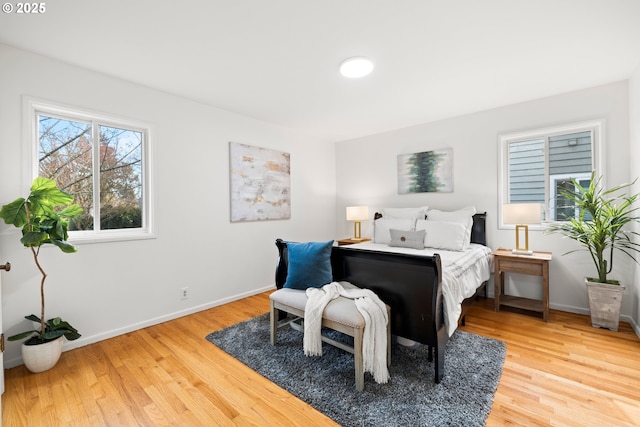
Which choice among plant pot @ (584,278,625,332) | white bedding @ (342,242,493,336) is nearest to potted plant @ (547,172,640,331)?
plant pot @ (584,278,625,332)

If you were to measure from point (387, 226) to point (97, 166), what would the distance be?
3.35 meters

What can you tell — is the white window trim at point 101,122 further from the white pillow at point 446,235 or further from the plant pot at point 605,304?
the plant pot at point 605,304

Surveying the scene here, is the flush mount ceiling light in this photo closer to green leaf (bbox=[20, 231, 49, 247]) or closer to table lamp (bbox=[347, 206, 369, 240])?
table lamp (bbox=[347, 206, 369, 240])

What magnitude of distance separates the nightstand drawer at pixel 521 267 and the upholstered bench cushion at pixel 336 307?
214 cm

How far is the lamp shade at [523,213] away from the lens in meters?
3.00

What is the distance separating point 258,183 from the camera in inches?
155

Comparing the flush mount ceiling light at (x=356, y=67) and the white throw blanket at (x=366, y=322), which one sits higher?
the flush mount ceiling light at (x=356, y=67)

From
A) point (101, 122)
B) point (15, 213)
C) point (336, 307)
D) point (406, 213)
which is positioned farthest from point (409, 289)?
point (101, 122)

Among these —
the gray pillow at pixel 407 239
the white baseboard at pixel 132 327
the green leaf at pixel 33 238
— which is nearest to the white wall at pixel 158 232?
the white baseboard at pixel 132 327

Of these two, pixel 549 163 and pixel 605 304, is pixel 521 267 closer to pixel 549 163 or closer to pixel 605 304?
pixel 605 304

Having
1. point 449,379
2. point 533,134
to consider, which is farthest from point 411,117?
point 449,379

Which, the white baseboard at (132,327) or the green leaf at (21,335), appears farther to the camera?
the white baseboard at (132,327)

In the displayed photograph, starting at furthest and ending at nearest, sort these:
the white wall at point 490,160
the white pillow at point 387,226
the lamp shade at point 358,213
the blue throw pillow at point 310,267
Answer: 1. the lamp shade at point 358,213
2. the white pillow at point 387,226
3. the white wall at point 490,160
4. the blue throw pillow at point 310,267

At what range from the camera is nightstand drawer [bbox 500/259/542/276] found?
296 centimetres
